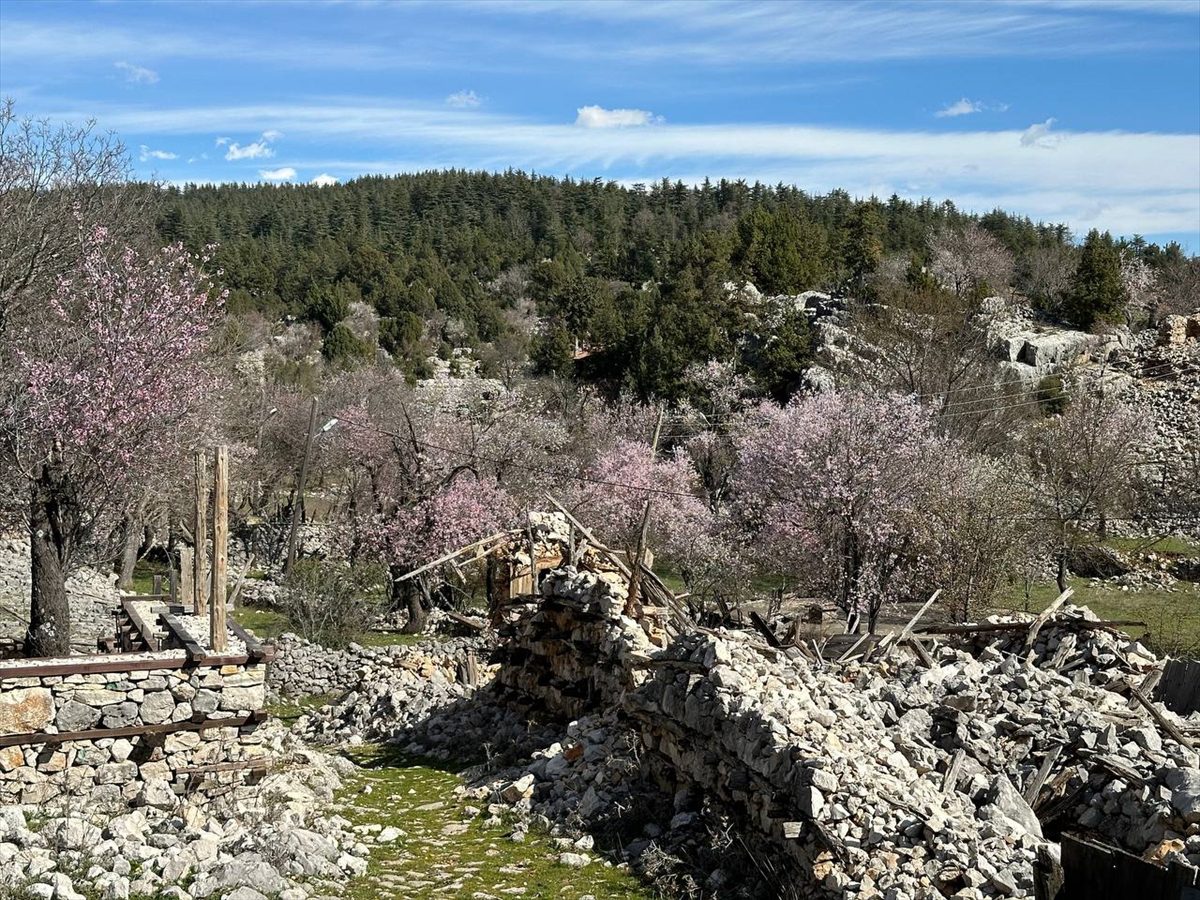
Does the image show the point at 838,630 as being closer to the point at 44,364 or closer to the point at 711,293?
the point at 44,364

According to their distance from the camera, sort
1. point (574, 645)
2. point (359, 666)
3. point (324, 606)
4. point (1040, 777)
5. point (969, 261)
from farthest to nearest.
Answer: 1. point (969, 261)
2. point (324, 606)
3. point (359, 666)
4. point (574, 645)
5. point (1040, 777)

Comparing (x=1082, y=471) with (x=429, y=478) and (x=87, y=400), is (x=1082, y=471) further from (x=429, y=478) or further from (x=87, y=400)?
(x=87, y=400)

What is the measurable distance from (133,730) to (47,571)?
378cm

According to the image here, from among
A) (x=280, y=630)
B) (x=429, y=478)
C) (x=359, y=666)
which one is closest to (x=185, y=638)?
(x=359, y=666)

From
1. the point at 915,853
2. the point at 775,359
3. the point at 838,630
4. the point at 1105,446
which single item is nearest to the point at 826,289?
the point at 775,359

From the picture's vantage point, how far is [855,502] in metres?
21.2

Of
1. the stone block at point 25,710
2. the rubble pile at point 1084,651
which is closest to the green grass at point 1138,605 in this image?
the rubble pile at point 1084,651

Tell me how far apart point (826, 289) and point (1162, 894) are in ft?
182

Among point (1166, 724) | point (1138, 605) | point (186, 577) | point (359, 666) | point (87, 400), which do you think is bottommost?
point (1138, 605)

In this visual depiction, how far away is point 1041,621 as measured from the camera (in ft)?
40.3

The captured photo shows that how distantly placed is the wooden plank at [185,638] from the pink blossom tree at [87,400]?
169 cm

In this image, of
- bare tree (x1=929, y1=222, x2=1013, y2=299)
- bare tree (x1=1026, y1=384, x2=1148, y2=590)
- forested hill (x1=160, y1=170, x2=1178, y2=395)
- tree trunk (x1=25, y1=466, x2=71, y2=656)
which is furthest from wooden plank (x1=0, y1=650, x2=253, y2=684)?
bare tree (x1=929, y1=222, x2=1013, y2=299)

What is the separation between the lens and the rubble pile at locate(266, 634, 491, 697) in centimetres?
1858

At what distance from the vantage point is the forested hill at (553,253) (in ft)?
185
